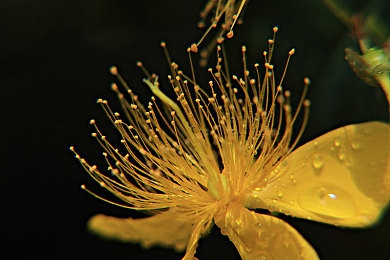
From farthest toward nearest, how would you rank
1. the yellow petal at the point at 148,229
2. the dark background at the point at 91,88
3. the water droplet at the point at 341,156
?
the dark background at the point at 91,88 < the yellow petal at the point at 148,229 < the water droplet at the point at 341,156

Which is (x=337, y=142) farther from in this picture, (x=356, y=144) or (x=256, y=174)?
(x=256, y=174)

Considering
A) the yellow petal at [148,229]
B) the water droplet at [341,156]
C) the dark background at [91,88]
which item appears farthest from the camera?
the dark background at [91,88]

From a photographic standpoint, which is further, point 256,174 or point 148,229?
point 148,229

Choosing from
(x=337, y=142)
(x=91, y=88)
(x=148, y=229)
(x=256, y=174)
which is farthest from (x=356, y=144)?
(x=91, y=88)

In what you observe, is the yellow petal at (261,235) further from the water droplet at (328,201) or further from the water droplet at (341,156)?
the water droplet at (341,156)

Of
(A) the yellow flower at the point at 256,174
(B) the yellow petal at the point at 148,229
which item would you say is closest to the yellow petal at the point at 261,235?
(A) the yellow flower at the point at 256,174

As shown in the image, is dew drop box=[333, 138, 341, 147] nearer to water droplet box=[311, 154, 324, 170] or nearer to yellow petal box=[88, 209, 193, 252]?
water droplet box=[311, 154, 324, 170]

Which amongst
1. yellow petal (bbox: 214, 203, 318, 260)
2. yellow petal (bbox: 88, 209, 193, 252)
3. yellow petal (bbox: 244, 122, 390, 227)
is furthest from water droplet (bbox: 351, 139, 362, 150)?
yellow petal (bbox: 88, 209, 193, 252)
